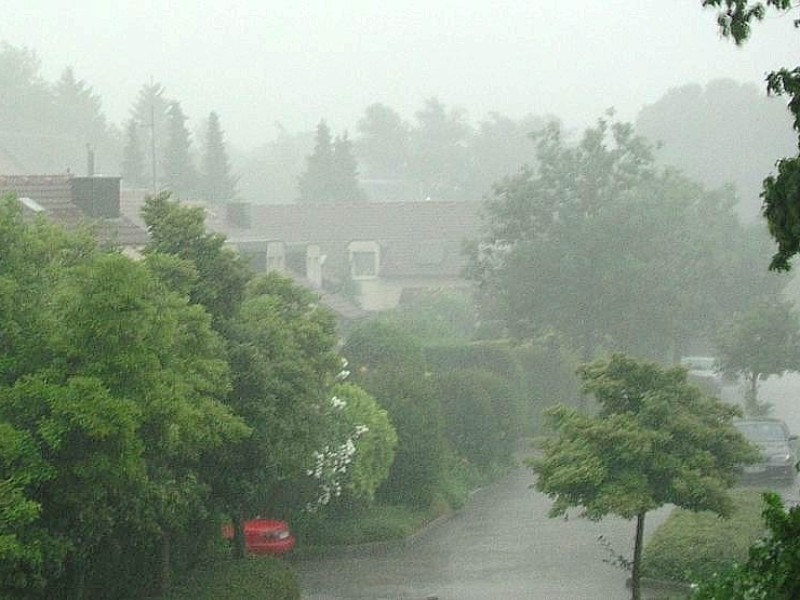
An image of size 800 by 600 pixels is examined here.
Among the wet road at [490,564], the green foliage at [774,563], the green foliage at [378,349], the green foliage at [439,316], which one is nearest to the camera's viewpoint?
the green foliage at [774,563]

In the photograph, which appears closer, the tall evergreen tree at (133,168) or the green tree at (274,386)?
the green tree at (274,386)

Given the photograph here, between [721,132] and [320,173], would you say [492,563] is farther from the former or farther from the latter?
[721,132]

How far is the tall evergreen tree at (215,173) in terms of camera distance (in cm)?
11819

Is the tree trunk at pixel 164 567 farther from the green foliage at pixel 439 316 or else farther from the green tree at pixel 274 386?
the green foliage at pixel 439 316

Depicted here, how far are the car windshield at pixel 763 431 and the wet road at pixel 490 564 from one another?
3664mm

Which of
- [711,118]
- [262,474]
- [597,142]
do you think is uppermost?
[711,118]

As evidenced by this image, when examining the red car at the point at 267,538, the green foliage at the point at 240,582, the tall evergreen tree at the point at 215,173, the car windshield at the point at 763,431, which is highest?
the tall evergreen tree at the point at 215,173

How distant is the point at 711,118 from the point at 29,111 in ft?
251

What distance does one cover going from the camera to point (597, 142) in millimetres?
65438

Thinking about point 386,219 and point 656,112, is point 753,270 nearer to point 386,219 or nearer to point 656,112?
point 386,219

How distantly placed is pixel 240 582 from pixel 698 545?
9379mm

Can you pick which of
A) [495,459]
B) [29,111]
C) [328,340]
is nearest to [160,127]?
[29,111]

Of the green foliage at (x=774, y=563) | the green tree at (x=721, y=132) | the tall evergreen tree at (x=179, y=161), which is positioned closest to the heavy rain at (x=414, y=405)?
the green foliage at (x=774, y=563)

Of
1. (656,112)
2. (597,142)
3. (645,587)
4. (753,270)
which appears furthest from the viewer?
(656,112)
